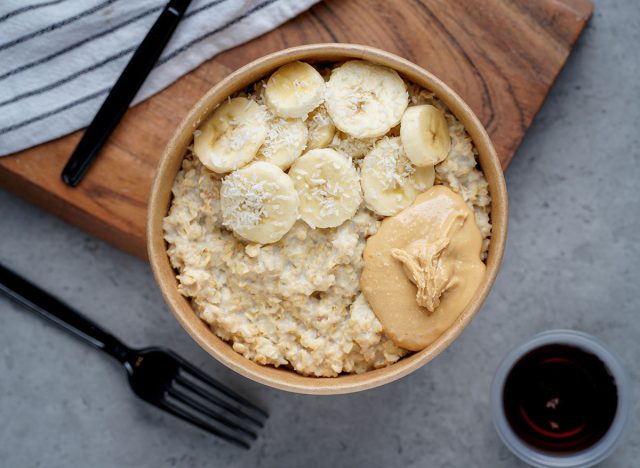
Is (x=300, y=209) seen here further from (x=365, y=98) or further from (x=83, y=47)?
(x=83, y=47)

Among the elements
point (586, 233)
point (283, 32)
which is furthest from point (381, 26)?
point (586, 233)

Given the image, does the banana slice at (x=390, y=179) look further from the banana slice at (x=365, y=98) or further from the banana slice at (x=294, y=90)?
the banana slice at (x=294, y=90)

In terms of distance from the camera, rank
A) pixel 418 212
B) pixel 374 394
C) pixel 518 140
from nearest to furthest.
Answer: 1. pixel 418 212
2. pixel 518 140
3. pixel 374 394

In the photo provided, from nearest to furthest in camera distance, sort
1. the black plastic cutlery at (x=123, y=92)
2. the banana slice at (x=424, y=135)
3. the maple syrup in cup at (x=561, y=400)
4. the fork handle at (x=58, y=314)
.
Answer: the banana slice at (x=424, y=135), the black plastic cutlery at (x=123, y=92), the maple syrup in cup at (x=561, y=400), the fork handle at (x=58, y=314)

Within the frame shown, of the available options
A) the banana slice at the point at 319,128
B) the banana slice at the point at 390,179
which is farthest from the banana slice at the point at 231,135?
the banana slice at the point at 390,179

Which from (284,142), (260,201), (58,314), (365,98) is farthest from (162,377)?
(365,98)

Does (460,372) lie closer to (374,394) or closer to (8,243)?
(374,394)
